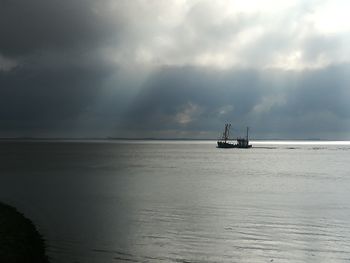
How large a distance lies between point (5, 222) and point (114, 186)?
113 feet

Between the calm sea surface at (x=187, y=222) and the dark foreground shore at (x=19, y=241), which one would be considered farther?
the calm sea surface at (x=187, y=222)

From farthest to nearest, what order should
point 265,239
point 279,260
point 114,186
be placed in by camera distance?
point 114,186 < point 265,239 < point 279,260

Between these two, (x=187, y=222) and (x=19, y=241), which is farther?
(x=187, y=222)

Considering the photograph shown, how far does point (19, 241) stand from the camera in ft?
→ 86.4

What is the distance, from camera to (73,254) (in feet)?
83.8

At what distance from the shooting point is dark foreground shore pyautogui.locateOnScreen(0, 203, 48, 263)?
23109mm

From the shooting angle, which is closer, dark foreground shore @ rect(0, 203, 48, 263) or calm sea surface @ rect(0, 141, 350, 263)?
dark foreground shore @ rect(0, 203, 48, 263)

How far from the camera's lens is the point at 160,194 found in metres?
55.5

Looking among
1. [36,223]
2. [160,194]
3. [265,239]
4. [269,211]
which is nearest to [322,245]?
[265,239]

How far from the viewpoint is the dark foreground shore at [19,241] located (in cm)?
2311

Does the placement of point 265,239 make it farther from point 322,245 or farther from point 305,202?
point 305,202

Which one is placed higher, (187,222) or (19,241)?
(19,241)

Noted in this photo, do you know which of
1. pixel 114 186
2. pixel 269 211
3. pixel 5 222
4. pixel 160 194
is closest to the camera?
pixel 5 222

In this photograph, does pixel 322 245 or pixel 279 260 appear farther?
pixel 322 245
